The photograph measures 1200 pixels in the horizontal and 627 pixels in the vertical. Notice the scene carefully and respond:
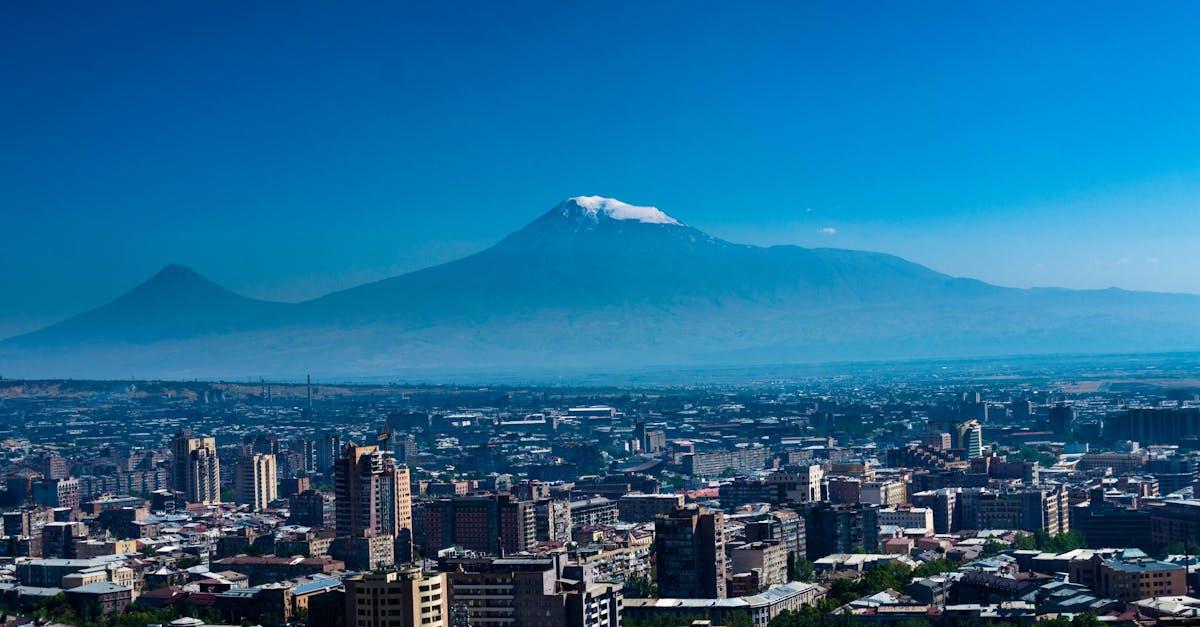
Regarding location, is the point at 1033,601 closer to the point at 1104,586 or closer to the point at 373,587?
the point at 1104,586

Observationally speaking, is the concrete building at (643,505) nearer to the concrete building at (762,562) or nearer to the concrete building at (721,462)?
the concrete building at (762,562)

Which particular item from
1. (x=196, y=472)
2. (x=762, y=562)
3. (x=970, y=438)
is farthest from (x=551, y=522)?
(x=970, y=438)

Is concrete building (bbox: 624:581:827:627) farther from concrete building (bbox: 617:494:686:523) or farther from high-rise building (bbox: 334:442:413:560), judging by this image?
concrete building (bbox: 617:494:686:523)

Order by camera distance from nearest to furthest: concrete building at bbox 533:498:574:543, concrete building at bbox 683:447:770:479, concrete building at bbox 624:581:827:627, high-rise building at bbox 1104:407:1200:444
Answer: concrete building at bbox 624:581:827:627, concrete building at bbox 533:498:574:543, concrete building at bbox 683:447:770:479, high-rise building at bbox 1104:407:1200:444

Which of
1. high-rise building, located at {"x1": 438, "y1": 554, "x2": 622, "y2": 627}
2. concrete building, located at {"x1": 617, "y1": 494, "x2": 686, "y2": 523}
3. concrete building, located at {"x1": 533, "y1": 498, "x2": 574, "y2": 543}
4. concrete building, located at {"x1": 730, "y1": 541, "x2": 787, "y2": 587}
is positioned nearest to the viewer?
high-rise building, located at {"x1": 438, "y1": 554, "x2": 622, "y2": 627}

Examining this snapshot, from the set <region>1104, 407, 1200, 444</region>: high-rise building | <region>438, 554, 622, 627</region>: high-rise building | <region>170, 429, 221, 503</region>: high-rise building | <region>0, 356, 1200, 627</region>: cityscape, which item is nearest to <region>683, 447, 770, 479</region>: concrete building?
<region>0, 356, 1200, 627</region>: cityscape

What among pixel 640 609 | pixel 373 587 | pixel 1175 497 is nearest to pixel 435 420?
pixel 1175 497
